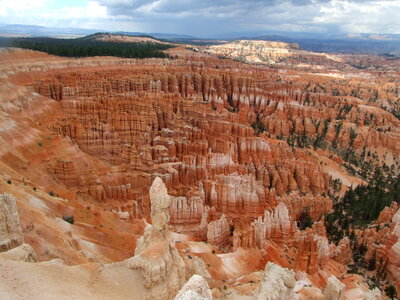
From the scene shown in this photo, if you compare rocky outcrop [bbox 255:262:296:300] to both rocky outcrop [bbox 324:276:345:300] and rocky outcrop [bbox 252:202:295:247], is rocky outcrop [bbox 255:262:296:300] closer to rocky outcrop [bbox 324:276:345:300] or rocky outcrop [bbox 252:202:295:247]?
rocky outcrop [bbox 324:276:345:300]

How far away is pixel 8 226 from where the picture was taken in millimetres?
8477

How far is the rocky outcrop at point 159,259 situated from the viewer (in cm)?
809

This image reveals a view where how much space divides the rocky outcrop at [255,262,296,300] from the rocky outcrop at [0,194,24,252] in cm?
667

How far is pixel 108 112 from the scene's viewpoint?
28.5 m

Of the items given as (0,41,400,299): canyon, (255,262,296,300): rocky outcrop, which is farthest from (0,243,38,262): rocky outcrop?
(255,262,296,300): rocky outcrop

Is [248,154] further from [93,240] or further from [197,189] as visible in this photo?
[93,240]

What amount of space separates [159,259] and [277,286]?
3290 millimetres

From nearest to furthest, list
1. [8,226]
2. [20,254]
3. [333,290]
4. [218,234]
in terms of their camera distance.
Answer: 1. [20,254]
2. [8,226]
3. [333,290]
4. [218,234]

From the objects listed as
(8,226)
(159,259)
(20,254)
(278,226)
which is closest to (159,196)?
(159,259)

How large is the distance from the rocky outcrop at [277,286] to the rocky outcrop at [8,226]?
6.67 metres

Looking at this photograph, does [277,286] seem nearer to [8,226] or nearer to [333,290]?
[333,290]

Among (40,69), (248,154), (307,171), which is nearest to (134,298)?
(248,154)

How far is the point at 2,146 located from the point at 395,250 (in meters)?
22.6

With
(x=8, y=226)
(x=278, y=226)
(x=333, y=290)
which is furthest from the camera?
(x=278, y=226)
